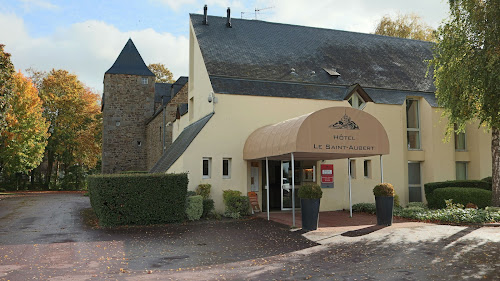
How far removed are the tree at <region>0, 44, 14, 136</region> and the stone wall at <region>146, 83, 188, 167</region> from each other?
963cm

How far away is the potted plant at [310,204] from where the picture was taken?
12367 millimetres

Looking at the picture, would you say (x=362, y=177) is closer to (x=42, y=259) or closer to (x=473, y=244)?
(x=473, y=244)

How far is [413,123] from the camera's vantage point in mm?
20344

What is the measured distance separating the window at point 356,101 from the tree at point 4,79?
62.2 feet

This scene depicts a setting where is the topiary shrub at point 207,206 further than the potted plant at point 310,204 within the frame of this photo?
Yes

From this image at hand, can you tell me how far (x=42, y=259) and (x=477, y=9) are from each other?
46.0 feet

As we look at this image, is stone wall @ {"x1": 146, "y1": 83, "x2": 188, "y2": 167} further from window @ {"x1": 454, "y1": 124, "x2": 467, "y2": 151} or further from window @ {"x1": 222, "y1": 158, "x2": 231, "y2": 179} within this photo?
window @ {"x1": 454, "y1": 124, "x2": 467, "y2": 151}

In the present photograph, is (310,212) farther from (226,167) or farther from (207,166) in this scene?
(207,166)

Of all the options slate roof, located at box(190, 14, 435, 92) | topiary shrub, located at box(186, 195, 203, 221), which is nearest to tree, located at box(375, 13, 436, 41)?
slate roof, located at box(190, 14, 435, 92)

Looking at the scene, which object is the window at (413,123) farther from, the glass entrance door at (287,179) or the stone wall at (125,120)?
the stone wall at (125,120)

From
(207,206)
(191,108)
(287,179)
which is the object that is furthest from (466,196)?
(191,108)

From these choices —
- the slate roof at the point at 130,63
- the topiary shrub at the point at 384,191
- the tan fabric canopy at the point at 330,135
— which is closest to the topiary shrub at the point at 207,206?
the tan fabric canopy at the point at 330,135

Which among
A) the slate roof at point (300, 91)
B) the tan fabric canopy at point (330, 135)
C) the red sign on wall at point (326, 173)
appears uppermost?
the slate roof at point (300, 91)

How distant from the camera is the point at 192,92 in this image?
72.4 ft
